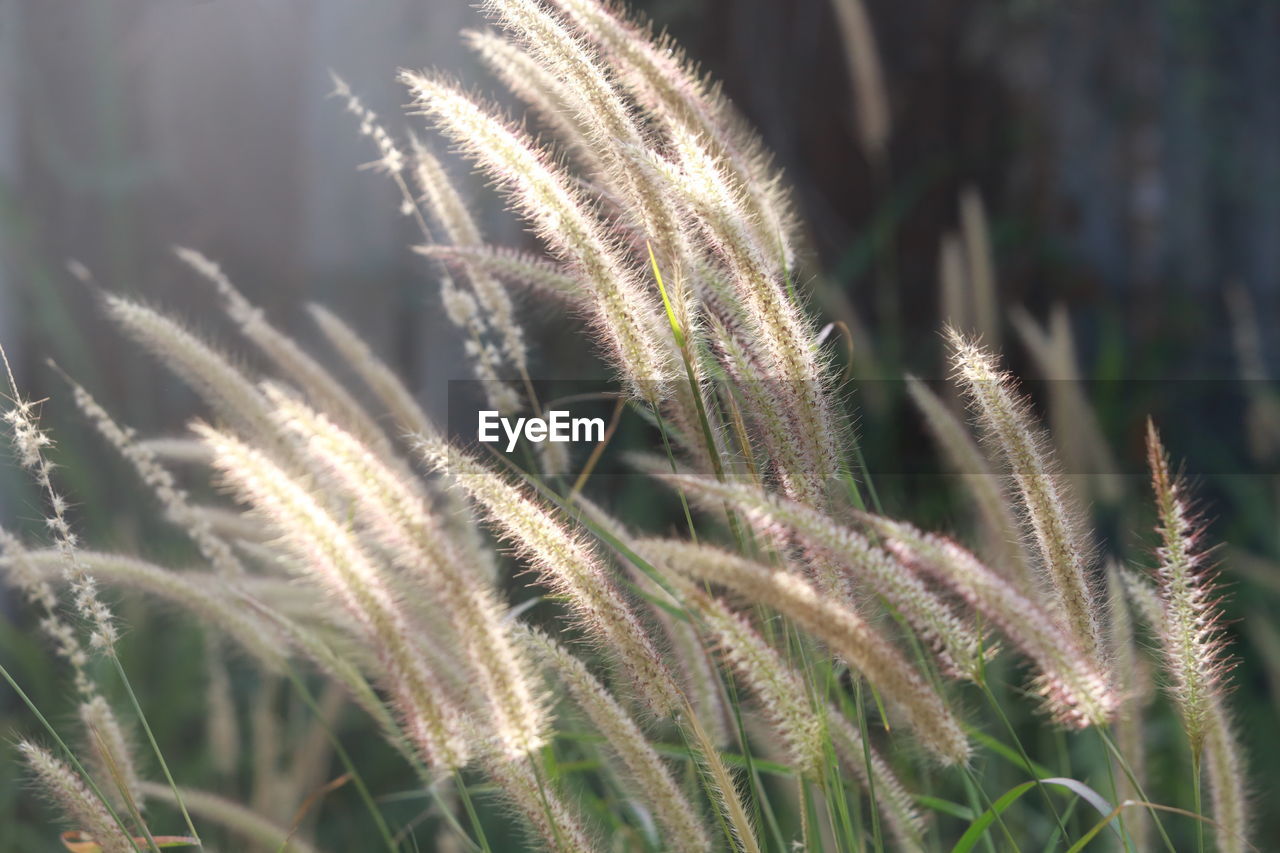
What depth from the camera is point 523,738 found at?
2.20ft

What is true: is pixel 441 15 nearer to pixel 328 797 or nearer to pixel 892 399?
pixel 892 399

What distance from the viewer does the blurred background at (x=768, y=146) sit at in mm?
2678

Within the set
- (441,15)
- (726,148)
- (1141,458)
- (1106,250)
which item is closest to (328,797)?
(726,148)

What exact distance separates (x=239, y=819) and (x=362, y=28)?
220cm

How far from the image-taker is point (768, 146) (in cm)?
309

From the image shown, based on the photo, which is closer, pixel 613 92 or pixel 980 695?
pixel 613 92

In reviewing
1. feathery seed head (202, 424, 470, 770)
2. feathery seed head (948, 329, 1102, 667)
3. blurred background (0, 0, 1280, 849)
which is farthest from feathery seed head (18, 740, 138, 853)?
blurred background (0, 0, 1280, 849)

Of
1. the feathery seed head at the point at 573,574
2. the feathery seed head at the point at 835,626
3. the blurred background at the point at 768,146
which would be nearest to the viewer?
the feathery seed head at the point at 835,626

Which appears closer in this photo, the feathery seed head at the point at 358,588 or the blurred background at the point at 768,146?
the feathery seed head at the point at 358,588

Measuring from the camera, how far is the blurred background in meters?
2.68

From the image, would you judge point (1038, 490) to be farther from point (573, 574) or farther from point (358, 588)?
point (358, 588)

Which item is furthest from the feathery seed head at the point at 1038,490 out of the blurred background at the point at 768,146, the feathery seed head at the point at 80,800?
the blurred background at the point at 768,146


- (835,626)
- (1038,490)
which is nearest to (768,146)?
(1038,490)

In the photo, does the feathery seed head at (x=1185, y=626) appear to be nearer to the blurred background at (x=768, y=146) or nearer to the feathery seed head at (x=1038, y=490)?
the feathery seed head at (x=1038, y=490)
